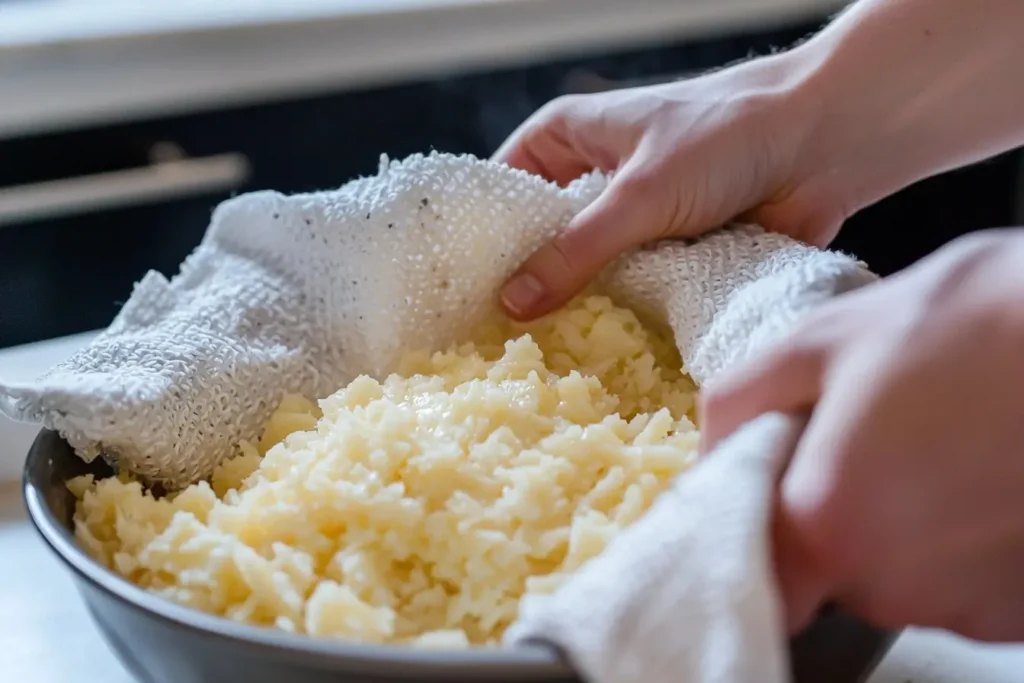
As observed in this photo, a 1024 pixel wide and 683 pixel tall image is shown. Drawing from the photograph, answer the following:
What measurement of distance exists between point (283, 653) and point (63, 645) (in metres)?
0.25

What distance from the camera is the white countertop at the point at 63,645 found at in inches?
20.1

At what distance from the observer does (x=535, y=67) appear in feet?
4.65

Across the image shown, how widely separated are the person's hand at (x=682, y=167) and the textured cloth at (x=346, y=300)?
0.9 inches

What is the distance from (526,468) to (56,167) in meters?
0.86

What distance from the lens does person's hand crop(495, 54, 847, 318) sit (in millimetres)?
644

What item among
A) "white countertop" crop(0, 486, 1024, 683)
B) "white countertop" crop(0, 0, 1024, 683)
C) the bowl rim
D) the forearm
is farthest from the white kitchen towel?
"white countertop" crop(0, 0, 1024, 683)

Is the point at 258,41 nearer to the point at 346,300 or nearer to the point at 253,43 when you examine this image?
the point at 253,43

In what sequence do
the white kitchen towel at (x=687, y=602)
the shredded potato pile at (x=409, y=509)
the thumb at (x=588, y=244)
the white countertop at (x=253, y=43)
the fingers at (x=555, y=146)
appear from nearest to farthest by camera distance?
the white kitchen towel at (x=687, y=602) < the shredded potato pile at (x=409, y=509) < the thumb at (x=588, y=244) < the fingers at (x=555, y=146) < the white countertop at (x=253, y=43)

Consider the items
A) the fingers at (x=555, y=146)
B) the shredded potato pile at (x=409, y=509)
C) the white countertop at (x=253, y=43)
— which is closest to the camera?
the shredded potato pile at (x=409, y=509)

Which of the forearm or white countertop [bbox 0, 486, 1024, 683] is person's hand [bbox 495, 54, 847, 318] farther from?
white countertop [bbox 0, 486, 1024, 683]

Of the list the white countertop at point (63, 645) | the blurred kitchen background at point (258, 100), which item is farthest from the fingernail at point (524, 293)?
the blurred kitchen background at point (258, 100)

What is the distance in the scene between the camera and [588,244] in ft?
2.09

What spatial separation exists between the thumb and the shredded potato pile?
0.06 metres

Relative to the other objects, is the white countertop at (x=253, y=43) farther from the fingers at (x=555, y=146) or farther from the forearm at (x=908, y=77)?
the forearm at (x=908, y=77)
